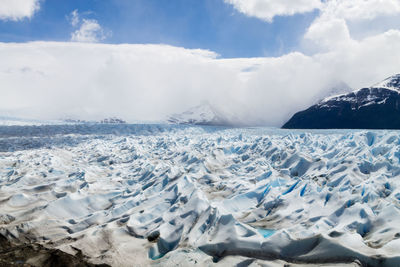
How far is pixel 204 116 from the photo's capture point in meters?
128

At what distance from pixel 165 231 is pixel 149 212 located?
3.25ft

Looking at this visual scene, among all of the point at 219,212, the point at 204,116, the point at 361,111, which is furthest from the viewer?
the point at 204,116

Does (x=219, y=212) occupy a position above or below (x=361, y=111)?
below

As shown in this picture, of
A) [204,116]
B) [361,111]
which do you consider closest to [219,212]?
[361,111]

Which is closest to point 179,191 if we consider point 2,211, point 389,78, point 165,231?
point 165,231

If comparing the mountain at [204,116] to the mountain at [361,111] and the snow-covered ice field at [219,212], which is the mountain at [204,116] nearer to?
the mountain at [361,111]

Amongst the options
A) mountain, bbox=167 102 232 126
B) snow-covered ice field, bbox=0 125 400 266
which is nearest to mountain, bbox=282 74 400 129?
mountain, bbox=167 102 232 126

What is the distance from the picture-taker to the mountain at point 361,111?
3103 inches

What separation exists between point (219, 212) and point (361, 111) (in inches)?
3566

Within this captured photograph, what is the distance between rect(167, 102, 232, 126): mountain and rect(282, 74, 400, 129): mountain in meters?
36.1

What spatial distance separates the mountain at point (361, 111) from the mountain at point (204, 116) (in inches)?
1420

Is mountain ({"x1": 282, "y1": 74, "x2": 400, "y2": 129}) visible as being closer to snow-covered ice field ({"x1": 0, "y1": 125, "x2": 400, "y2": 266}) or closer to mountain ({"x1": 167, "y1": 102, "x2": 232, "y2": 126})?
mountain ({"x1": 167, "y1": 102, "x2": 232, "y2": 126})

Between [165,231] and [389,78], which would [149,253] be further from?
[389,78]

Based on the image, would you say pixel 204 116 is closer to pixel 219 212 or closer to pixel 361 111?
pixel 361 111
